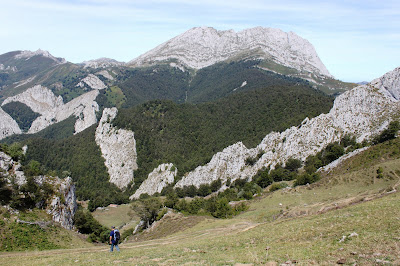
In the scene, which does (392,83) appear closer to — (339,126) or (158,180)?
(339,126)

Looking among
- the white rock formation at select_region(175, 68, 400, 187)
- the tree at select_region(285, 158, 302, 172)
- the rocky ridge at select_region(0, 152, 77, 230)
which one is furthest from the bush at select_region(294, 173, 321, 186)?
the rocky ridge at select_region(0, 152, 77, 230)

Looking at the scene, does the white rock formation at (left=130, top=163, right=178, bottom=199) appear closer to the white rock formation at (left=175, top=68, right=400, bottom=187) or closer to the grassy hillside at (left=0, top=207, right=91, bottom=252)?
the white rock formation at (left=175, top=68, right=400, bottom=187)

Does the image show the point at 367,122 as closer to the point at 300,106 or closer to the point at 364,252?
the point at 300,106

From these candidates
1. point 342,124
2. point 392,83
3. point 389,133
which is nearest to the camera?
point 389,133

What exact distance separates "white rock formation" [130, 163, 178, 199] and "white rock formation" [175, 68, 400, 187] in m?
43.1

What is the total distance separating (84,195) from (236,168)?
3491 inches

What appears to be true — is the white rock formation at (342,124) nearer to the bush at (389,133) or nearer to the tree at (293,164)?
the tree at (293,164)

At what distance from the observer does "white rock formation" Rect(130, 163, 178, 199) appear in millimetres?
171075

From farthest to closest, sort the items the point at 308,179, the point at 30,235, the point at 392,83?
the point at 392,83, the point at 308,179, the point at 30,235

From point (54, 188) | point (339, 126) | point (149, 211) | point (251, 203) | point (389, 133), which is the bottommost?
point (251, 203)

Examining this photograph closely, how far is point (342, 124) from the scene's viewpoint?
404 ft

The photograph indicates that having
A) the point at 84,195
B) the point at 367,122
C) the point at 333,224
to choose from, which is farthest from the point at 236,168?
the point at 333,224

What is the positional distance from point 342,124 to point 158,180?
4373 inches

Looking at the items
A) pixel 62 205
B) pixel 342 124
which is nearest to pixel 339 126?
pixel 342 124
